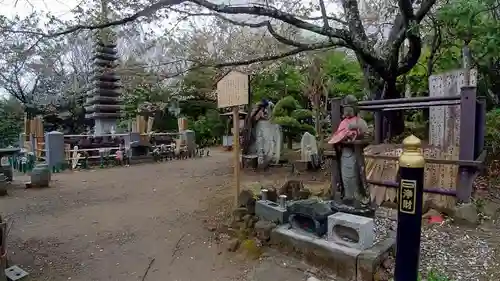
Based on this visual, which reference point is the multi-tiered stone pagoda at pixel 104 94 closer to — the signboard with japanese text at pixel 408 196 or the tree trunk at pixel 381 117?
the tree trunk at pixel 381 117

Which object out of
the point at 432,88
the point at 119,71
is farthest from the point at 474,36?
the point at 119,71

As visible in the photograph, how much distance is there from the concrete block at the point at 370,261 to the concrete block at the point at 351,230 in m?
0.11

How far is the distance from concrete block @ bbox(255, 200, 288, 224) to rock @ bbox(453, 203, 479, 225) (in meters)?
2.28


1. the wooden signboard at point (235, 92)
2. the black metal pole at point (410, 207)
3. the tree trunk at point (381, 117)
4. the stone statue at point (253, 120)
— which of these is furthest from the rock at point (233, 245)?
the stone statue at point (253, 120)

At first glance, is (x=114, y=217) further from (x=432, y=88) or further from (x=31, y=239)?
(x=432, y=88)

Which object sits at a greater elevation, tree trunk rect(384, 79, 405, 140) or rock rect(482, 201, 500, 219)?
tree trunk rect(384, 79, 405, 140)

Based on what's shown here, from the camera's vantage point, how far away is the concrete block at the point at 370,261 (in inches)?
132

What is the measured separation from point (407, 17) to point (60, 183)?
934cm

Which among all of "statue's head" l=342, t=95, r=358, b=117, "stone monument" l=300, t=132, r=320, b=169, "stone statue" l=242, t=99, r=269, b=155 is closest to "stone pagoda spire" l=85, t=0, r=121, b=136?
"stone statue" l=242, t=99, r=269, b=155

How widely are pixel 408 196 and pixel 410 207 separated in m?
0.06

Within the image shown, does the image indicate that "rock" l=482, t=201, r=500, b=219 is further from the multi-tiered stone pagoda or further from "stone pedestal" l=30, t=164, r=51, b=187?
the multi-tiered stone pagoda

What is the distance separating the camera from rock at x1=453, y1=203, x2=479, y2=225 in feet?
14.6

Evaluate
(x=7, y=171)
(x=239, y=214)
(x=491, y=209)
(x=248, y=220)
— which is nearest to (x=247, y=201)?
(x=239, y=214)

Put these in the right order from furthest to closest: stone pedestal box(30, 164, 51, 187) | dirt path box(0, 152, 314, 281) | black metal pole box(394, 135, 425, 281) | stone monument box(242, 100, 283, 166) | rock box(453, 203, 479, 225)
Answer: stone monument box(242, 100, 283, 166) < stone pedestal box(30, 164, 51, 187) < rock box(453, 203, 479, 225) < dirt path box(0, 152, 314, 281) < black metal pole box(394, 135, 425, 281)
